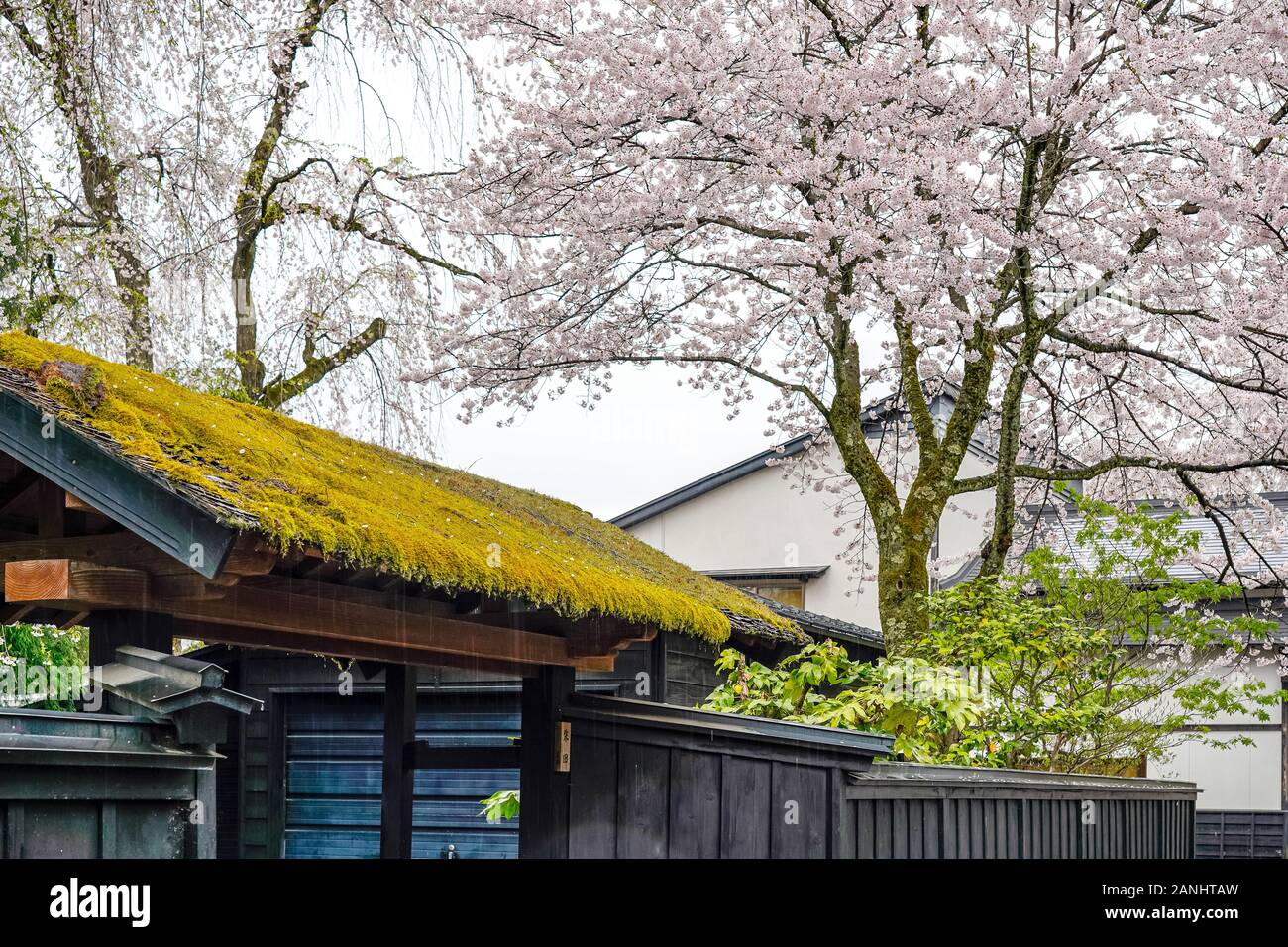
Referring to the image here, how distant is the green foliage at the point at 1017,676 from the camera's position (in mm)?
8930

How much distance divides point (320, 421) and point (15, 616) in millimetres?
8847

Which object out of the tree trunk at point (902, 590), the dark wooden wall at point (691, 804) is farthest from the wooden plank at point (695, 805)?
the tree trunk at point (902, 590)

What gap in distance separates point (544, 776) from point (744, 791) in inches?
52.0

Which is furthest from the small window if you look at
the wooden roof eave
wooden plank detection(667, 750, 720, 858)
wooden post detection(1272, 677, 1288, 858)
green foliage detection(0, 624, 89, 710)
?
the wooden roof eave

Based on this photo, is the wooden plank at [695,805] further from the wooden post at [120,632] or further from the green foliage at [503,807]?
the wooden post at [120,632]

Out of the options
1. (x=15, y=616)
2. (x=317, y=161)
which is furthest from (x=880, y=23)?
(x=15, y=616)

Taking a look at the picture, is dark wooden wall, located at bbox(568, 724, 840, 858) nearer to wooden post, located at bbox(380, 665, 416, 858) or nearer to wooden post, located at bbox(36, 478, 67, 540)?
wooden post, located at bbox(380, 665, 416, 858)

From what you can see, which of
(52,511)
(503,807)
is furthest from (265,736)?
(52,511)

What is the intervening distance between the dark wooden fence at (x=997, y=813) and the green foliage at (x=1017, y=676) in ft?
1.59

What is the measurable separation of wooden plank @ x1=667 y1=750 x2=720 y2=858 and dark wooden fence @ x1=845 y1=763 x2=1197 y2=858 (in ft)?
2.74
